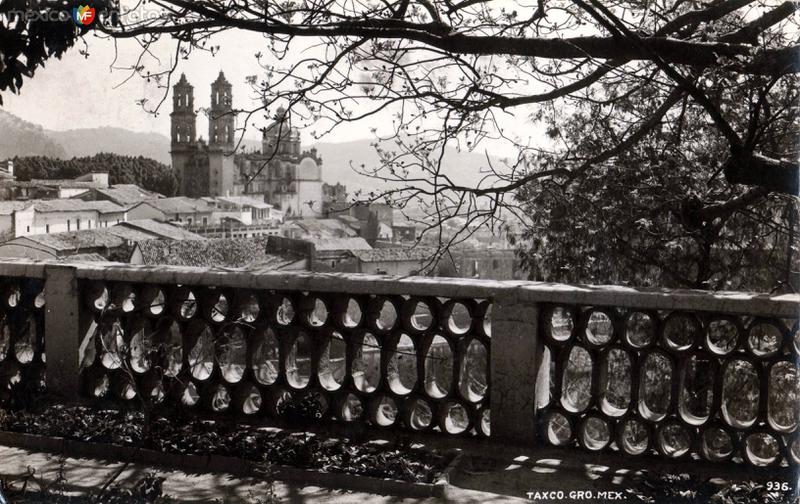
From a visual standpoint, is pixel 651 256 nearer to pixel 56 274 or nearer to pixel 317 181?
pixel 56 274

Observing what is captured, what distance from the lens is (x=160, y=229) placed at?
32.4 metres

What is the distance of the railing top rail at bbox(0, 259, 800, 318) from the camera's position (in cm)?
344

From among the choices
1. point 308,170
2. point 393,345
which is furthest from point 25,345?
point 308,170

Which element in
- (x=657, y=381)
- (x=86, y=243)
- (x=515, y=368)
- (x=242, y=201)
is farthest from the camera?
(x=242, y=201)

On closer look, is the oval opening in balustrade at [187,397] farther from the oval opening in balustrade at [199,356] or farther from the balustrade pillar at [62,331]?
the balustrade pillar at [62,331]

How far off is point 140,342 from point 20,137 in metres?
18.7

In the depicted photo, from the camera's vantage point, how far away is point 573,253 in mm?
9859

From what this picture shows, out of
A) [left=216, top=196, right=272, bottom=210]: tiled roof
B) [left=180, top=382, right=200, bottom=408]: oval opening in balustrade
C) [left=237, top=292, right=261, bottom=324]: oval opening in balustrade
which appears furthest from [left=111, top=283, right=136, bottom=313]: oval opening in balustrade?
[left=216, top=196, right=272, bottom=210]: tiled roof

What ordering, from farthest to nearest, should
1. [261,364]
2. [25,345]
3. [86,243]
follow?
[86,243]
[25,345]
[261,364]

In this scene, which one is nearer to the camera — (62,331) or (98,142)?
(62,331)

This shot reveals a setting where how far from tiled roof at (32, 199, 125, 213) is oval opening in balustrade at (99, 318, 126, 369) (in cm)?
2304

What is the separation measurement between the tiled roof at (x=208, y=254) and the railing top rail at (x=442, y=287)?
79.1 ft

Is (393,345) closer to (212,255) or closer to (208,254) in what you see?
(208,254)

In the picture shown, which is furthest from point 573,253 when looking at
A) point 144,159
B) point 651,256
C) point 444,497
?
point 144,159
